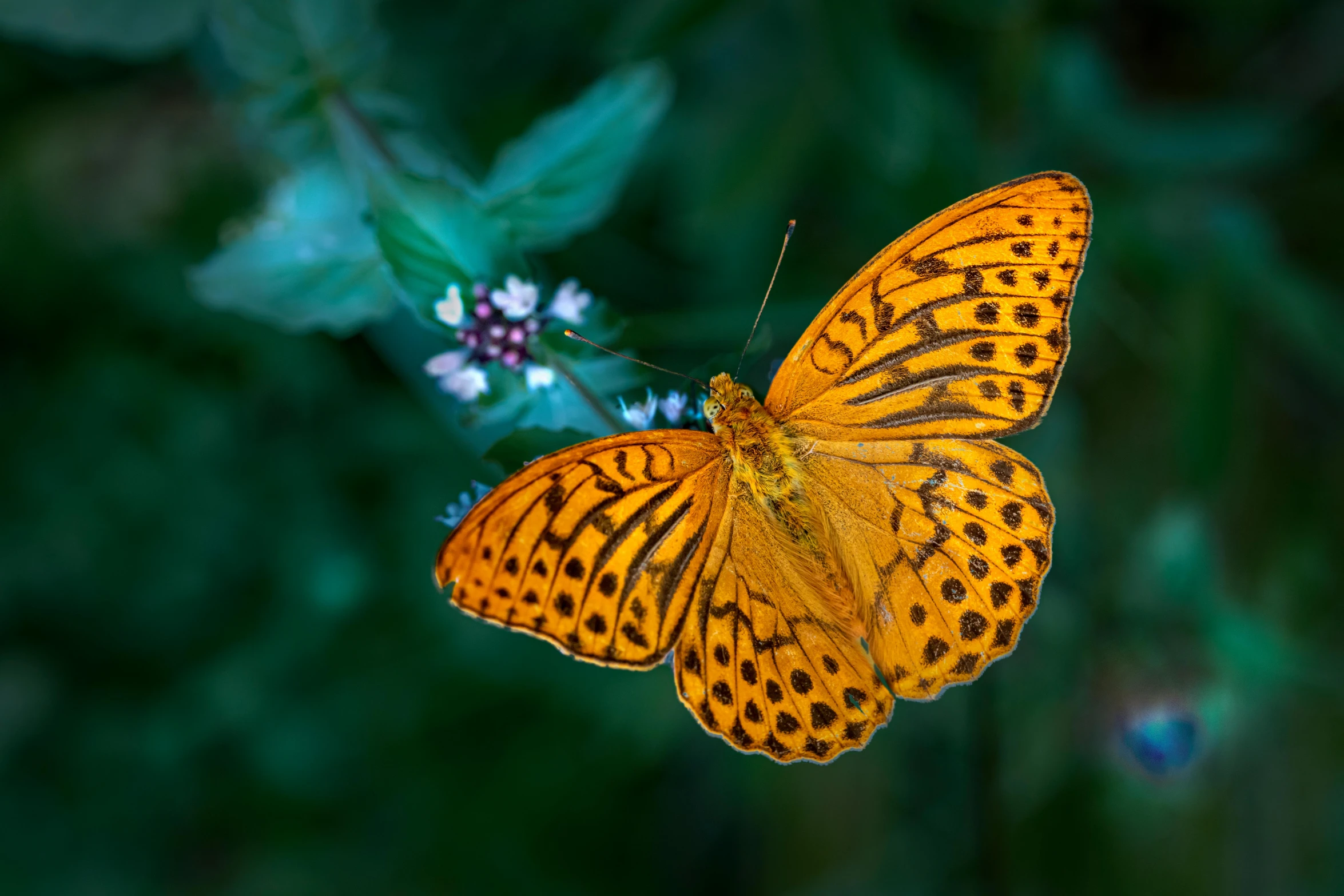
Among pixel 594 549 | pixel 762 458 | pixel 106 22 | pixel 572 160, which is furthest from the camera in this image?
pixel 106 22

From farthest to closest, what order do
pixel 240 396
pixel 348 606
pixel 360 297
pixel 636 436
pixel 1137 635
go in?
pixel 240 396 < pixel 348 606 < pixel 1137 635 < pixel 360 297 < pixel 636 436

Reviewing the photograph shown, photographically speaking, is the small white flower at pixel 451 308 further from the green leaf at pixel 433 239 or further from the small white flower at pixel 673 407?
the small white flower at pixel 673 407

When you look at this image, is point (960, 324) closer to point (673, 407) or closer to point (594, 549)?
point (673, 407)

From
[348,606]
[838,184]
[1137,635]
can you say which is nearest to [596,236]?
[838,184]

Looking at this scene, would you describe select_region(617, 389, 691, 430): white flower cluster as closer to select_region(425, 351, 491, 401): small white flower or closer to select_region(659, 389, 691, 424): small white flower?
select_region(659, 389, 691, 424): small white flower

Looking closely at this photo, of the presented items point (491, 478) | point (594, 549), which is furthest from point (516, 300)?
point (491, 478)

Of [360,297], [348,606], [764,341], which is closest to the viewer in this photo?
[764,341]

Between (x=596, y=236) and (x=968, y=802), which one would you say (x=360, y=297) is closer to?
(x=596, y=236)
